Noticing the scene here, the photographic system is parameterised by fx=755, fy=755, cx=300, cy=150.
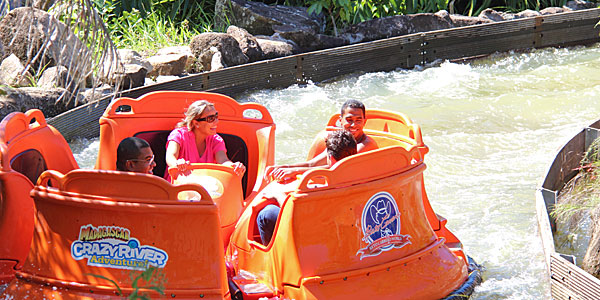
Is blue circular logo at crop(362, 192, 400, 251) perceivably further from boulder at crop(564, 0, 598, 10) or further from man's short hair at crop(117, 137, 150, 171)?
A: boulder at crop(564, 0, 598, 10)

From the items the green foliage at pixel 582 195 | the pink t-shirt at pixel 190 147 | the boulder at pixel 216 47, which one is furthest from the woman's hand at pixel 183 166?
the boulder at pixel 216 47

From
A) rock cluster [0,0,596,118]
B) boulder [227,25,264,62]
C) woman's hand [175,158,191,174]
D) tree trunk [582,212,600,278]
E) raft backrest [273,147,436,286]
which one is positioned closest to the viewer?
raft backrest [273,147,436,286]

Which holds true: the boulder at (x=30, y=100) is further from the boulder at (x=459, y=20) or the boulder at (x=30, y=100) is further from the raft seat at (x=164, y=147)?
the boulder at (x=459, y=20)

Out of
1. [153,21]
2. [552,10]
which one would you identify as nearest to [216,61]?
[153,21]

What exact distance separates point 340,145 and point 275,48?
5.70 metres

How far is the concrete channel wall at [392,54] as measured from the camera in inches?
316

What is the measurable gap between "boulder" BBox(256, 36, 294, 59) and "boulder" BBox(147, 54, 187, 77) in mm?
1182

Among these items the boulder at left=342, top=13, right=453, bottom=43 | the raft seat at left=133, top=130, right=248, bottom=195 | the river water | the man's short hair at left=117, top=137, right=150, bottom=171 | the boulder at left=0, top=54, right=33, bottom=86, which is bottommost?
the river water

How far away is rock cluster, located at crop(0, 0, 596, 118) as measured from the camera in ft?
22.2

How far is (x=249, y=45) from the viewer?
347 inches

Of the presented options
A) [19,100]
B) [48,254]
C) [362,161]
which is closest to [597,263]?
[362,161]

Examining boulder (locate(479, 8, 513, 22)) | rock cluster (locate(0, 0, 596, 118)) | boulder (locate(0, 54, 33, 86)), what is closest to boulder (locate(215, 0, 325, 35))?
rock cluster (locate(0, 0, 596, 118))

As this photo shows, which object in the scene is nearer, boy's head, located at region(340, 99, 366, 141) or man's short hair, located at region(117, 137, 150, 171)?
man's short hair, located at region(117, 137, 150, 171)

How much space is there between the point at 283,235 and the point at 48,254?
A: 96 centimetres
